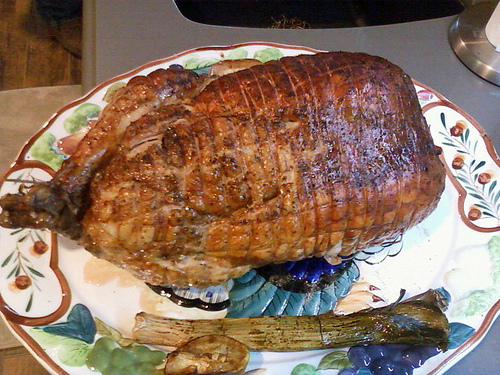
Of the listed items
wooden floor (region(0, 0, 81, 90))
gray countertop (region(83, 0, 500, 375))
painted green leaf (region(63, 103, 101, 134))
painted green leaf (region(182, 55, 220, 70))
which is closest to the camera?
painted green leaf (region(63, 103, 101, 134))

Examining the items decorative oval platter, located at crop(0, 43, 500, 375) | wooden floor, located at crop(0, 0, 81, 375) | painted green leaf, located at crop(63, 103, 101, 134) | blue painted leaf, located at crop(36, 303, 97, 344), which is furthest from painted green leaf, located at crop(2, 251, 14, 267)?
wooden floor, located at crop(0, 0, 81, 375)

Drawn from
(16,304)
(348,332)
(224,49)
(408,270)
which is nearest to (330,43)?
(224,49)

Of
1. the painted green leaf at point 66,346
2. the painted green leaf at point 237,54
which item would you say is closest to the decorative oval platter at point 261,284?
the painted green leaf at point 66,346

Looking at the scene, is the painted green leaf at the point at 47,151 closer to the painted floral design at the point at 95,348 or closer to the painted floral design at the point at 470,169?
the painted floral design at the point at 95,348

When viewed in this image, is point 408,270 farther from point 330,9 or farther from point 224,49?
point 330,9

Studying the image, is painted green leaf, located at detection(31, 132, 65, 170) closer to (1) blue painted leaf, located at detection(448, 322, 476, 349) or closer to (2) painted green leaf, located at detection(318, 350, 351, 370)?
(2) painted green leaf, located at detection(318, 350, 351, 370)

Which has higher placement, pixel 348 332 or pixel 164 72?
pixel 164 72

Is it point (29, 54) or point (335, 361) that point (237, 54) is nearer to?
point (335, 361)
